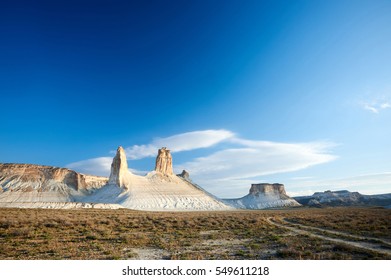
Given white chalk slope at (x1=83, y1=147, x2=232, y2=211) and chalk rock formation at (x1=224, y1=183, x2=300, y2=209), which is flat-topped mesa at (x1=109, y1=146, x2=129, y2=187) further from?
chalk rock formation at (x1=224, y1=183, x2=300, y2=209)

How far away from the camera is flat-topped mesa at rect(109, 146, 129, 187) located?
395ft

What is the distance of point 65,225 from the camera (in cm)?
2609

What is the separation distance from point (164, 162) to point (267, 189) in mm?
76041

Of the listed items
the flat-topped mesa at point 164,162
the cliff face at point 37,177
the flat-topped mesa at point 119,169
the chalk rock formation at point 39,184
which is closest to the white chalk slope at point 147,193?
the flat-topped mesa at point 119,169

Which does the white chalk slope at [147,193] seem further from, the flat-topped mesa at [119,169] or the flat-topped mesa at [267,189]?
the flat-topped mesa at [267,189]

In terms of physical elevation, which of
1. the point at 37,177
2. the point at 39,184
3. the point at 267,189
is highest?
the point at 37,177

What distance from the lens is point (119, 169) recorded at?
12231 centimetres

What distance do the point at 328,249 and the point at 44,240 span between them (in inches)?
699

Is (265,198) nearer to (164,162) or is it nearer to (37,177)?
(164,162)

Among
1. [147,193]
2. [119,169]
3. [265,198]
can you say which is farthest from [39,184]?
[265,198]

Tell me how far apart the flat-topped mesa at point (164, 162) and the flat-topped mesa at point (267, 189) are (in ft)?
208

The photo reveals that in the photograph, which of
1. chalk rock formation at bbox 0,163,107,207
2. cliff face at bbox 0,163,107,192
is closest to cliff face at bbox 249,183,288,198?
chalk rock formation at bbox 0,163,107,207

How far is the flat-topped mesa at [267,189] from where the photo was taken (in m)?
181
